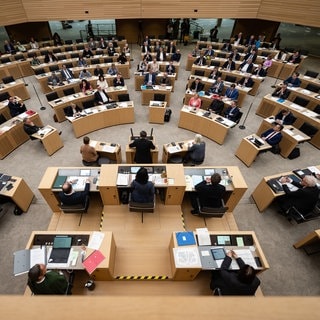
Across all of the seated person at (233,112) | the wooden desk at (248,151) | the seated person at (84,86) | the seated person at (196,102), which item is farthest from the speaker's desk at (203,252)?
the seated person at (84,86)

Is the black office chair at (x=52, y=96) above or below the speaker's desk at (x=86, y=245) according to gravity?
below

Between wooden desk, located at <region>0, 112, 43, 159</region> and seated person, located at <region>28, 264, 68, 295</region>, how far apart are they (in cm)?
634

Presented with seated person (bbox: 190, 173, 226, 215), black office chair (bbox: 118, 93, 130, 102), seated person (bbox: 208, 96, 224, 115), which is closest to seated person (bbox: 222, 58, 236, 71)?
seated person (bbox: 208, 96, 224, 115)

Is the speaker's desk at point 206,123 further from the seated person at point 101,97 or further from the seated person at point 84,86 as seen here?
the seated person at point 84,86

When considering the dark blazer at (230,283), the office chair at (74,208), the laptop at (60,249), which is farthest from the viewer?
the office chair at (74,208)

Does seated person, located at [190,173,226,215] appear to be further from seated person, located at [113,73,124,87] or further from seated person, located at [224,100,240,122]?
seated person, located at [113,73,124,87]

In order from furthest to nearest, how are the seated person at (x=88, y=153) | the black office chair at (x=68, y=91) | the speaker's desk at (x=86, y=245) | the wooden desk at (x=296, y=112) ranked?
the black office chair at (x=68, y=91) → the wooden desk at (x=296, y=112) → the seated person at (x=88, y=153) → the speaker's desk at (x=86, y=245)

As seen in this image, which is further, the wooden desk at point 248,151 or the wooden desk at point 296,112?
the wooden desk at point 296,112

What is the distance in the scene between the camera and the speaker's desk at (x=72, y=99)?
368 inches

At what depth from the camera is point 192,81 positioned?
1102 centimetres

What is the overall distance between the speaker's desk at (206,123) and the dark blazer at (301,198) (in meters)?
3.40

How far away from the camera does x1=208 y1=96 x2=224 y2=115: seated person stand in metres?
9.53

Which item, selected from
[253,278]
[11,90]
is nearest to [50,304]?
[253,278]

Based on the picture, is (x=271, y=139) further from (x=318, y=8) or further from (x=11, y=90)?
(x=11, y=90)
